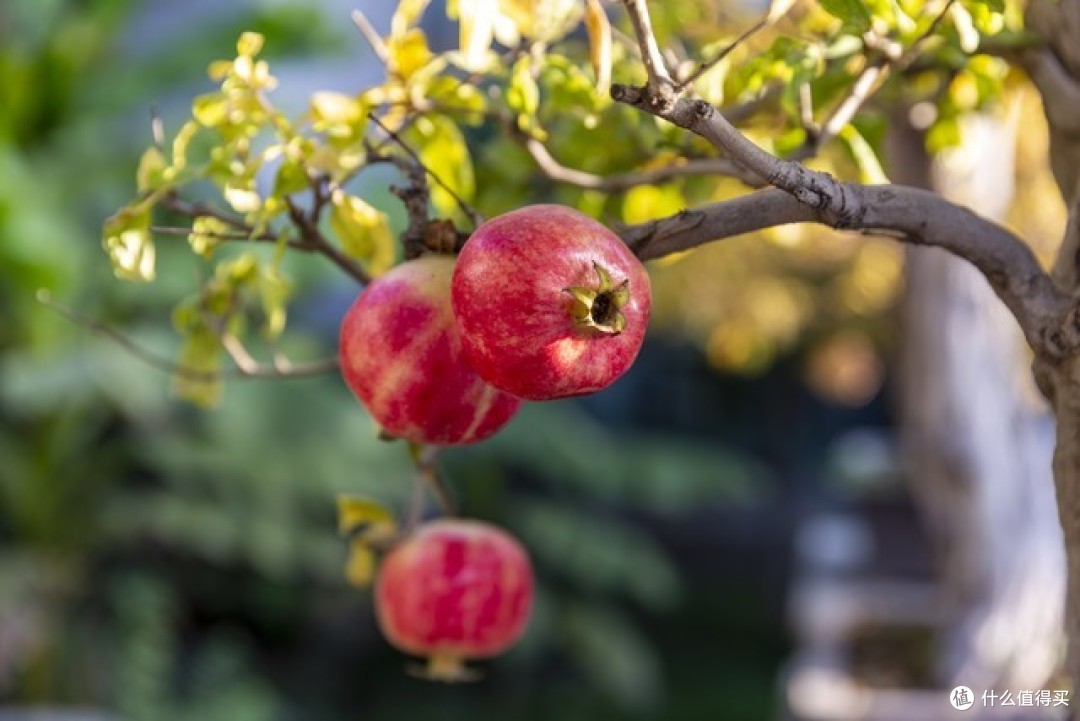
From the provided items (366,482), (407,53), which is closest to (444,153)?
(407,53)

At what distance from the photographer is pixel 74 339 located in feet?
14.4

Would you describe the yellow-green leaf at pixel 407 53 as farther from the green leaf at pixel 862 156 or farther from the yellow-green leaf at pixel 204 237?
the green leaf at pixel 862 156

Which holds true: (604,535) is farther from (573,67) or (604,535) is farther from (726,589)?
(573,67)

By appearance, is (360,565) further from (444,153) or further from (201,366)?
(444,153)

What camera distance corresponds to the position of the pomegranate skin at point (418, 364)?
2.36ft

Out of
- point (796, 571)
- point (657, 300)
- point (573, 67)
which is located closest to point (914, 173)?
point (573, 67)

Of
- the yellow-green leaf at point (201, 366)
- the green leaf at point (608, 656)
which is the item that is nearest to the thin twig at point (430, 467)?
the yellow-green leaf at point (201, 366)

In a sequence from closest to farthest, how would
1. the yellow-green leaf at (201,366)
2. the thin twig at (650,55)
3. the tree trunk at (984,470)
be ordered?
the thin twig at (650,55)
the yellow-green leaf at (201,366)
the tree trunk at (984,470)

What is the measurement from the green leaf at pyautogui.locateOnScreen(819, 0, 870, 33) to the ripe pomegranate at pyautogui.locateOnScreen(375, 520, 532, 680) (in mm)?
436

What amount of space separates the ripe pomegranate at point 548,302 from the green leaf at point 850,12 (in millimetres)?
196

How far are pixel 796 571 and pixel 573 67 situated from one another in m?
7.16

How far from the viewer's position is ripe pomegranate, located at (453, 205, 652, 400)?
61cm

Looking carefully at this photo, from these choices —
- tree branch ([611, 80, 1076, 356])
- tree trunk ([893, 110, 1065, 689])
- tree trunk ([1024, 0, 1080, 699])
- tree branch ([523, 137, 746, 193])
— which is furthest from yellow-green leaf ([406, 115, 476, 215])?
tree trunk ([893, 110, 1065, 689])

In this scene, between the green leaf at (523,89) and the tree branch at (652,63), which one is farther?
the green leaf at (523,89)
